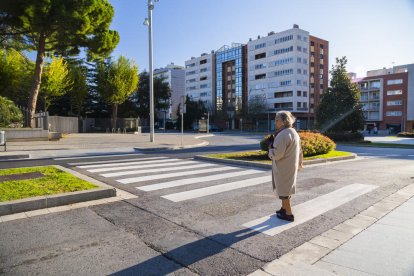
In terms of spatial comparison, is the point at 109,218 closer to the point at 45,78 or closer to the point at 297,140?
the point at 297,140

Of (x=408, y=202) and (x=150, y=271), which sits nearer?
(x=150, y=271)

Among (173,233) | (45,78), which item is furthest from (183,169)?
(45,78)

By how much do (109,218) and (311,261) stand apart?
123 inches

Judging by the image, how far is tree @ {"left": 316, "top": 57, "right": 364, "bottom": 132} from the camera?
3228 cm

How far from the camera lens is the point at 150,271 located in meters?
3.33

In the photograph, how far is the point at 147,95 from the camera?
6469 cm

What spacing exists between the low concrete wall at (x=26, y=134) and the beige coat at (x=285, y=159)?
1904 cm

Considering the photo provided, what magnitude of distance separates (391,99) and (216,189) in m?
88.2

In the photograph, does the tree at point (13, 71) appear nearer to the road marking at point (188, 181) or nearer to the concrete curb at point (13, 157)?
the concrete curb at point (13, 157)

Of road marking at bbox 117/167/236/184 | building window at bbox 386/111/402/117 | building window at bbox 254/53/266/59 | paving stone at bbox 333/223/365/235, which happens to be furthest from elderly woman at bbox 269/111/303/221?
building window at bbox 386/111/402/117

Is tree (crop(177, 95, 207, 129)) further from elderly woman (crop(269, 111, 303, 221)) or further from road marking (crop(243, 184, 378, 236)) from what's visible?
elderly woman (crop(269, 111, 303, 221))

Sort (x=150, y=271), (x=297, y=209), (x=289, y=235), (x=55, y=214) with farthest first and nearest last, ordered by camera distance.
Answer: (x=297, y=209) → (x=55, y=214) → (x=289, y=235) → (x=150, y=271)

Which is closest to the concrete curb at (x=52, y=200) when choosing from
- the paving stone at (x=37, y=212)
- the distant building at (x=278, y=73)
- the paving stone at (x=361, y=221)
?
the paving stone at (x=37, y=212)

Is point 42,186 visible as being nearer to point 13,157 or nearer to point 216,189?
point 216,189
